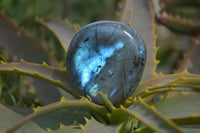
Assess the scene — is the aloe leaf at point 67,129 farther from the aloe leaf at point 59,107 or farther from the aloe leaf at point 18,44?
the aloe leaf at point 18,44

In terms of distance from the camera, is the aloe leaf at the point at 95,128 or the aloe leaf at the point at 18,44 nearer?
the aloe leaf at the point at 95,128

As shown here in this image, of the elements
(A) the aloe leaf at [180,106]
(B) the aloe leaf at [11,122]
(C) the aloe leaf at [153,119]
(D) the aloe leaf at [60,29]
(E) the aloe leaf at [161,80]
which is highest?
(D) the aloe leaf at [60,29]

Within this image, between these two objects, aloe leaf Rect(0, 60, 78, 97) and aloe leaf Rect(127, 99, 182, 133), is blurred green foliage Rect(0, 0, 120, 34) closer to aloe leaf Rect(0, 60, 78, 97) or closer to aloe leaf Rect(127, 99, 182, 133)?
aloe leaf Rect(0, 60, 78, 97)

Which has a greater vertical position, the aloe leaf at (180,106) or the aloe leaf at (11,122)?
the aloe leaf at (180,106)

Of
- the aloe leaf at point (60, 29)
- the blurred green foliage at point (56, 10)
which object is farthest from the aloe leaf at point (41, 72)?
the blurred green foliage at point (56, 10)

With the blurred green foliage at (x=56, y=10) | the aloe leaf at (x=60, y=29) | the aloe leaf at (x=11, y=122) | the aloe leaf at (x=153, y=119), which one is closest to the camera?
the aloe leaf at (x=153, y=119)

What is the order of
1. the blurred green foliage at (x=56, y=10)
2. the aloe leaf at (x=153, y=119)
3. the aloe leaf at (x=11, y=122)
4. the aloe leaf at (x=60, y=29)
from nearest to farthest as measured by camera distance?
the aloe leaf at (x=153, y=119), the aloe leaf at (x=11, y=122), the aloe leaf at (x=60, y=29), the blurred green foliage at (x=56, y=10)

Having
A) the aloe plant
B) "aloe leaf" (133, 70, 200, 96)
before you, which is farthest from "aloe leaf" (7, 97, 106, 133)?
"aloe leaf" (133, 70, 200, 96)

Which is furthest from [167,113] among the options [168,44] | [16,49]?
[168,44]
